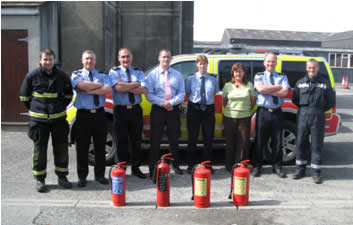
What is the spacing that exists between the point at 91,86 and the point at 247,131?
2618 mm

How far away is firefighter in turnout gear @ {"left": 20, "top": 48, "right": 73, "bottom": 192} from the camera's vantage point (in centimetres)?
489

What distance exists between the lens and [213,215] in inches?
167

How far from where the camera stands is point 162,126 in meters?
5.62

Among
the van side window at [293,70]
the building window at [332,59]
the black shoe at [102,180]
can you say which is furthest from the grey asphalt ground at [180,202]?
the building window at [332,59]

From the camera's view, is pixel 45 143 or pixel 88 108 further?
pixel 88 108

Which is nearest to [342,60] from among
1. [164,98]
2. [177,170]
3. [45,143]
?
[177,170]

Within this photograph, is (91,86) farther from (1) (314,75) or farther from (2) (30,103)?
(1) (314,75)

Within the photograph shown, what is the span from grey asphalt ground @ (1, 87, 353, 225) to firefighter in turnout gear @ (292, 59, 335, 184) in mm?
606

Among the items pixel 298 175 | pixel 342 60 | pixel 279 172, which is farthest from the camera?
pixel 342 60

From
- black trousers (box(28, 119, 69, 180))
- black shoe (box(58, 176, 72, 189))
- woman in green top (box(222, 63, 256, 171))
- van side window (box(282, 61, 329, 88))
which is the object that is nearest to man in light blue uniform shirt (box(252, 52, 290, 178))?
woman in green top (box(222, 63, 256, 171))

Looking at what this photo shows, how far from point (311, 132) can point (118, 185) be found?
10.5 ft

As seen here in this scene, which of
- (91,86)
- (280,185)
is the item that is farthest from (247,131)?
(91,86)

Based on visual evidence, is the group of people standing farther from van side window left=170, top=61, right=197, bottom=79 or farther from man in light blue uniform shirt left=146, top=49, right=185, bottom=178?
van side window left=170, top=61, right=197, bottom=79

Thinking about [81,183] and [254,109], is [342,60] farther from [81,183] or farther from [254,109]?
[81,183]
